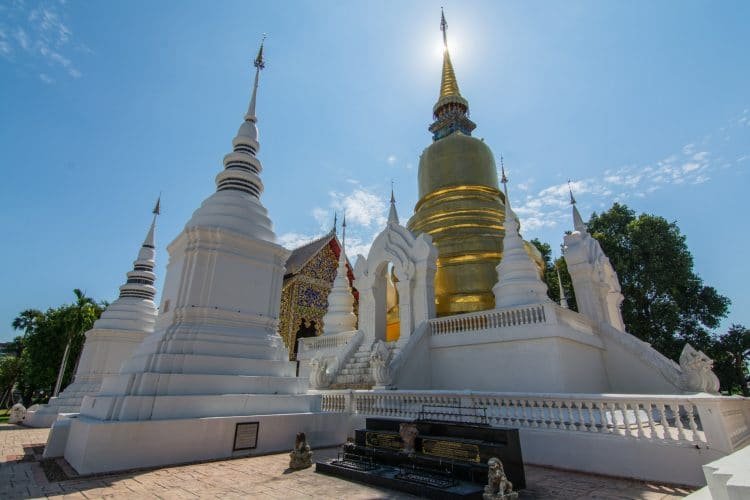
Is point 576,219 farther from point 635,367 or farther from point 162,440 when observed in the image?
point 162,440

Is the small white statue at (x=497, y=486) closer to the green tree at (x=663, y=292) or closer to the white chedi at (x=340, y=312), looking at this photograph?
the white chedi at (x=340, y=312)

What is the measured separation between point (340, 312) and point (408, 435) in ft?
37.2

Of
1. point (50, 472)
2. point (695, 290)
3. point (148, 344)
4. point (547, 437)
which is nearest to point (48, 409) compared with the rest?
point (148, 344)

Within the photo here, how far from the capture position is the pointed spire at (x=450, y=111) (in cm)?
2341

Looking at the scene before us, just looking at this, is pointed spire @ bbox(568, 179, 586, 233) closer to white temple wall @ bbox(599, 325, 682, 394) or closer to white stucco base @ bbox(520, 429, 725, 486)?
white temple wall @ bbox(599, 325, 682, 394)

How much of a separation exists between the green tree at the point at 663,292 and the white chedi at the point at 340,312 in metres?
15.5

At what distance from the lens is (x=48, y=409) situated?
499 inches

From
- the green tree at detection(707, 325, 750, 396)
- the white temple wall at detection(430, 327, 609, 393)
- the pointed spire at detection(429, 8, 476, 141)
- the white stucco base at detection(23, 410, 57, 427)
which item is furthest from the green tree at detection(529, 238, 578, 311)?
the white stucco base at detection(23, 410, 57, 427)

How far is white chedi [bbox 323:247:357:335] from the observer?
16.0 m

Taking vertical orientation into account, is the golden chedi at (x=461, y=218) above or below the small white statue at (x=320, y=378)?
above

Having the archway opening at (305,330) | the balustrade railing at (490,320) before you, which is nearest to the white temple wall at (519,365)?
the balustrade railing at (490,320)

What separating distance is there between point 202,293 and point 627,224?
78.9 ft

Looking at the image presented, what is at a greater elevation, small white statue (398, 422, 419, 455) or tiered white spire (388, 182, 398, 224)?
tiered white spire (388, 182, 398, 224)

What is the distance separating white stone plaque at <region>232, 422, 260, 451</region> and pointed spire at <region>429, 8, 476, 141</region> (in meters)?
20.8
